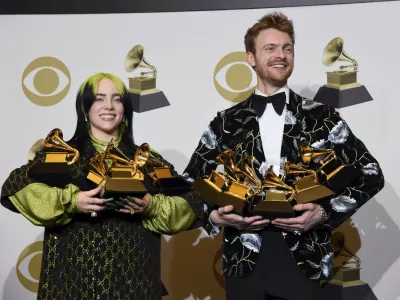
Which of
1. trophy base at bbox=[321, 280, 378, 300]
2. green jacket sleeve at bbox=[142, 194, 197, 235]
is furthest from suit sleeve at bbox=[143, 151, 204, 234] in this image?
trophy base at bbox=[321, 280, 378, 300]

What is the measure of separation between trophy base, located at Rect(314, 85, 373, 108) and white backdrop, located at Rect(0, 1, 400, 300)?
3 cm

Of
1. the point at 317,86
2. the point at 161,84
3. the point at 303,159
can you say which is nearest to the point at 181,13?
the point at 161,84

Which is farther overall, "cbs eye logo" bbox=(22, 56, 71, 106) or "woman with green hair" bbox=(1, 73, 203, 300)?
"cbs eye logo" bbox=(22, 56, 71, 106)

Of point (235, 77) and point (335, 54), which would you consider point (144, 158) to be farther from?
point (335, 54)

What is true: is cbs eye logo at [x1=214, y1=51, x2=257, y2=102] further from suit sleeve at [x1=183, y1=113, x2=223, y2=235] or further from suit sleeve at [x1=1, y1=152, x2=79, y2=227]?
suit sleeve at [x1=1, y1=152, x2=79, y2=227]

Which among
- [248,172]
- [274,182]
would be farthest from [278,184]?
[248,172]

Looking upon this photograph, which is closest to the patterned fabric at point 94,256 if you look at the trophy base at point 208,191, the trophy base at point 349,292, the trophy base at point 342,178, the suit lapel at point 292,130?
the trophy base at point 208,191

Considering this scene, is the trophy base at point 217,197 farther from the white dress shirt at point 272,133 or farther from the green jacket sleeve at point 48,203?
the green jacket sleeve at point 48,203

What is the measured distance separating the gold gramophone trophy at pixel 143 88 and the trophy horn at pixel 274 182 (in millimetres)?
1302

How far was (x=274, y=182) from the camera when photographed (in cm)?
290

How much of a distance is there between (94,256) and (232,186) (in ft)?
1.73

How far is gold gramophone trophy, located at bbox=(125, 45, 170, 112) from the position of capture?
4121 mm

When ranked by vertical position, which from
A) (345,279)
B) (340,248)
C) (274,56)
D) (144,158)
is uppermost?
(274,56)

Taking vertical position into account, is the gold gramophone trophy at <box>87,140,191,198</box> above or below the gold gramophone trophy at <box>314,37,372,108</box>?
below
